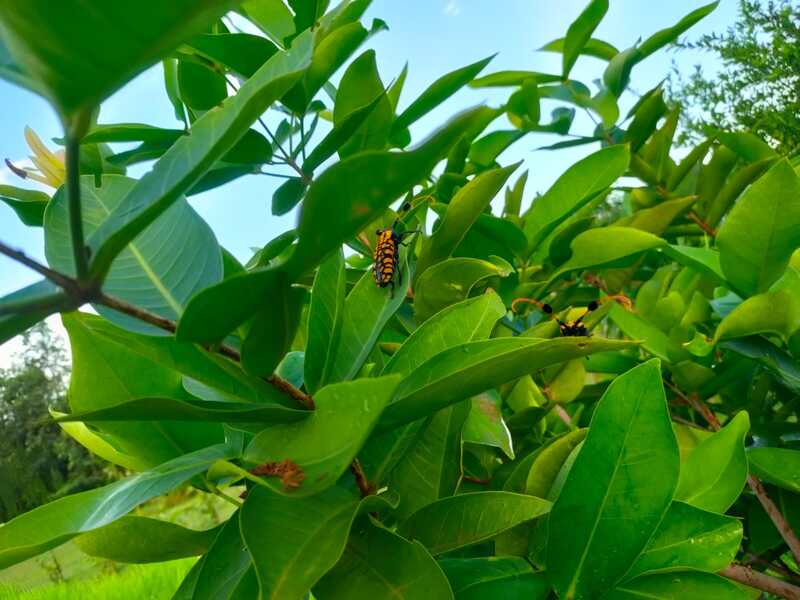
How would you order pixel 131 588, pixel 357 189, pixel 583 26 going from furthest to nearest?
pixel 131 588
pixel 583 26
pixel 357 189

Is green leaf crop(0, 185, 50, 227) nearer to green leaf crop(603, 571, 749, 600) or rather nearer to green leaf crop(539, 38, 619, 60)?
green leaf crop(603, 571, 749, 600)

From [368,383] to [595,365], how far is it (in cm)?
76

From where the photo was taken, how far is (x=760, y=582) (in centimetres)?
76

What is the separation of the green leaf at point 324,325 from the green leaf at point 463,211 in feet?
0.74

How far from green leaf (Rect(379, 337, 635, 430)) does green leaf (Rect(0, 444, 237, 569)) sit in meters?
0.14

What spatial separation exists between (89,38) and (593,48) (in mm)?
1516

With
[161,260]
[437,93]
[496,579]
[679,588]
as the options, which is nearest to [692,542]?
[679,588]

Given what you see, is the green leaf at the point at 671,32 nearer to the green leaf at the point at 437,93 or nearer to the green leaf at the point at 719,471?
the green leaf at the point at 437,93

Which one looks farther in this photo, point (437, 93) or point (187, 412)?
point (437, 93)

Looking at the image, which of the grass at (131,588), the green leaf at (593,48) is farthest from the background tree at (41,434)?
the green leaf at (593,48)

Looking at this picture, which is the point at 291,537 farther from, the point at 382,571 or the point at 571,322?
the point at 571,322

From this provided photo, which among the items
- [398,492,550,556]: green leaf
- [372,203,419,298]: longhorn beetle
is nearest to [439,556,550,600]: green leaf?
[398,492,550,556]: green leaf

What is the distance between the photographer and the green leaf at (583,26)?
1295 millimetres

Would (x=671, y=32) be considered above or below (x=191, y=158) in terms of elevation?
above
